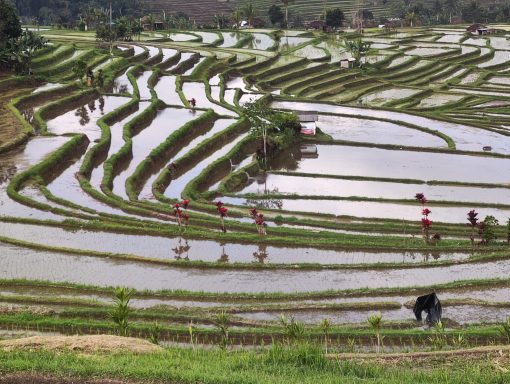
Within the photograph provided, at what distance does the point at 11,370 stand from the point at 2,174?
14.2 meters

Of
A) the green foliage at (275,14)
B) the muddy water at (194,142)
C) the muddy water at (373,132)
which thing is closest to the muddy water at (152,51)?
the muddy water at (373,132)

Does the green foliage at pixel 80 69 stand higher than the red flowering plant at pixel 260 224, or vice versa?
the green foliage at pixel 80 69

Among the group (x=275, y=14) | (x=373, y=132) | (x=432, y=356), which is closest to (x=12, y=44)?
(x=373, y=132)

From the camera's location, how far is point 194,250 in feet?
52.7

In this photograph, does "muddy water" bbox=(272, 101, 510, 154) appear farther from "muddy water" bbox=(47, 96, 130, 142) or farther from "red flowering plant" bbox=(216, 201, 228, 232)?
"red flowering plant" bbox=(216, 201, 228, 232)

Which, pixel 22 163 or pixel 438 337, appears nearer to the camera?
pixel 438 337

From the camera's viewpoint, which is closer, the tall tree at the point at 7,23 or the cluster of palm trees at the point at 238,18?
the tall tree at the point at 7,23

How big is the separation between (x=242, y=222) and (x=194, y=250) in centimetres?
229

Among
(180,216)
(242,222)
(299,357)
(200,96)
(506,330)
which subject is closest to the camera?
(299,357)

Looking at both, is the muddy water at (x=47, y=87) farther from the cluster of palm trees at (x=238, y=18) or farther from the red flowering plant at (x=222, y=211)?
the cluster of palm trees at (x=238, y=18)

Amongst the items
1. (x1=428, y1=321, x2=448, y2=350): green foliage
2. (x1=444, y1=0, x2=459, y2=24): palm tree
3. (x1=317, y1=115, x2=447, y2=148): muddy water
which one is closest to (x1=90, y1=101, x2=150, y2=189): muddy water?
(x1=317, y1=115, x2=447, y2=148): muddy water

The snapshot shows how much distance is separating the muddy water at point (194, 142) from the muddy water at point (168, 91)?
Result: 11.9 feet

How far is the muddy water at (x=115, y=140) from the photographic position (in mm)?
21641

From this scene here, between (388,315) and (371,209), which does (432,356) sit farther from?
(371,209)
